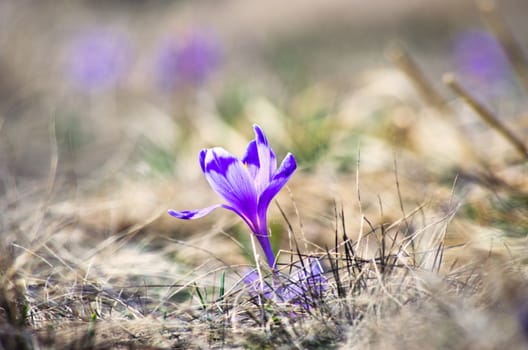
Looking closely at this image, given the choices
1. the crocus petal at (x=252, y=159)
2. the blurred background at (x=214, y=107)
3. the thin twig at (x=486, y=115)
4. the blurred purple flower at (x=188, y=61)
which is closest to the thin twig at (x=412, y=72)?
the blurred background at (x=214, y=107)

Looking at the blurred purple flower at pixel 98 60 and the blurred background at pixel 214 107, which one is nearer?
the blurred background at pixel 214 107

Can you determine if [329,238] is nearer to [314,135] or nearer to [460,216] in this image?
[460,216]

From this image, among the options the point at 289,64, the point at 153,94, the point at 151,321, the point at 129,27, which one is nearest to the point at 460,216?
the point at 151,321

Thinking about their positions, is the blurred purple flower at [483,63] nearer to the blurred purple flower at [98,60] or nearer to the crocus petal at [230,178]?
the blurred purple flower at [98,60]

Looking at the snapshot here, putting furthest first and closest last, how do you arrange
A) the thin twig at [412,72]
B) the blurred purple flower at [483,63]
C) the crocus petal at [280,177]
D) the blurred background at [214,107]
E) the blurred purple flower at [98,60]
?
the blurred purple flower at [98,60] → the blurred purple flower at [483,63] → the blurred background at [214,107] → the thin twig at [412,72] → the crocus petal at [280,177]

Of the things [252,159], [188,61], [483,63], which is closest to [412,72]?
[252,159]

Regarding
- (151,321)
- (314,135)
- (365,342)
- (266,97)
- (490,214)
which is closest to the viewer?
(365,342)
